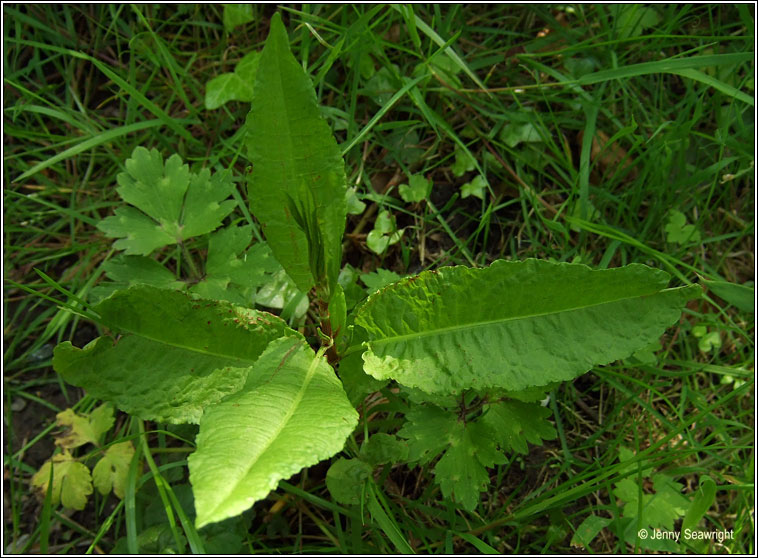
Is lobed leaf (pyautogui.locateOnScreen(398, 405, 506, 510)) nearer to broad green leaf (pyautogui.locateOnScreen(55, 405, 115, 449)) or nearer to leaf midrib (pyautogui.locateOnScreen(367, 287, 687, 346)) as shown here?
leaf midrib (pyautogui.locateOnScreen(367, 287, 687, 346))

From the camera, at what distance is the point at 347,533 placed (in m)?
2.15

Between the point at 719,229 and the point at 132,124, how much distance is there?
2.62 metres

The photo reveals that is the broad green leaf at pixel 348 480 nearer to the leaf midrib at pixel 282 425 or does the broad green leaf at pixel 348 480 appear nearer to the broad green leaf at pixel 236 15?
the leaf midrib at pixel 282 425

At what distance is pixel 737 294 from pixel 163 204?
232cm

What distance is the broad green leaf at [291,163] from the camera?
1513 mm

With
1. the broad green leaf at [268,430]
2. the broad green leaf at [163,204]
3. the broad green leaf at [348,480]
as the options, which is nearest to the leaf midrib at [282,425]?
the broad green leaf at [268,430]

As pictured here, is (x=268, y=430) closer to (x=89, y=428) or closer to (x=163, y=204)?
(x=163, y=204)

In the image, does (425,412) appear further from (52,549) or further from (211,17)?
(211,17)

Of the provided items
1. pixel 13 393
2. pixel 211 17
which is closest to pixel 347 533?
pixel 13 393

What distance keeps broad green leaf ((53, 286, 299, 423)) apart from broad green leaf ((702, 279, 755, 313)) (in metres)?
1.80

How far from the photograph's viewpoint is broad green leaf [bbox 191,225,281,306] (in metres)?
2.08

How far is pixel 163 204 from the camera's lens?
2197mm

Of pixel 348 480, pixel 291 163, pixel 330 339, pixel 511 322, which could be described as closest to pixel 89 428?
pixel 348 480

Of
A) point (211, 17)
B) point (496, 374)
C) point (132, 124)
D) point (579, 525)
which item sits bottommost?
point (579, 525)
